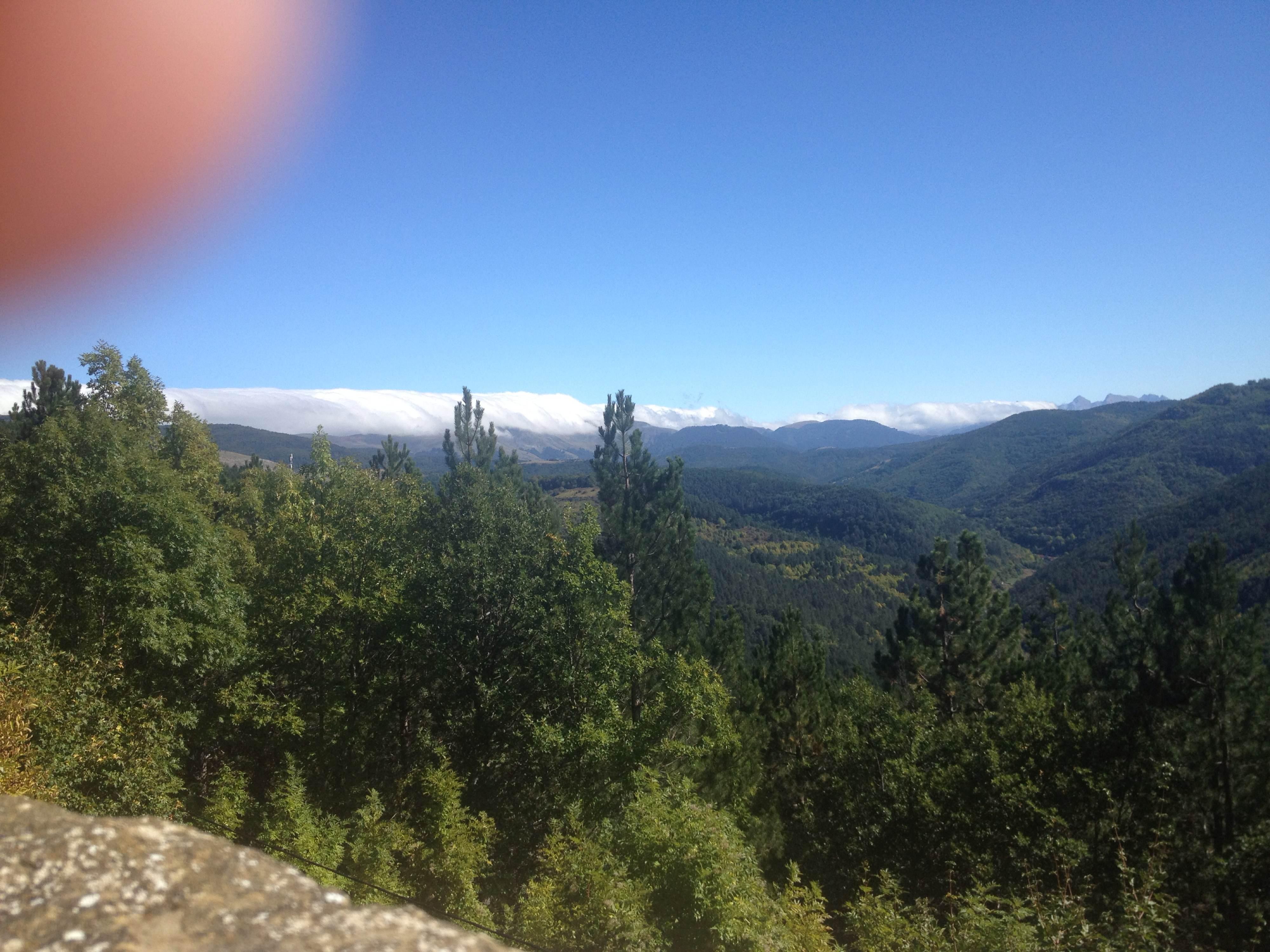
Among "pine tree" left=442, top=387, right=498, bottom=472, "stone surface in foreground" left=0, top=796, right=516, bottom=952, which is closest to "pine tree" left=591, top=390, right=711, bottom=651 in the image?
"pine tree" left=442, top=387, right=498, bottom=472

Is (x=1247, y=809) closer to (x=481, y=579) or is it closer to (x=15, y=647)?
(x=481, y=579)

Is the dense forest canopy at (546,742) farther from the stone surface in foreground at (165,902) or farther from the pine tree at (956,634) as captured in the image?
the stone surface in foreground at (165,902)

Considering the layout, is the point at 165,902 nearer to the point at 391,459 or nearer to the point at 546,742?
the point at 546,742

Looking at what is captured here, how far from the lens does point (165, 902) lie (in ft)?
→ 7.18

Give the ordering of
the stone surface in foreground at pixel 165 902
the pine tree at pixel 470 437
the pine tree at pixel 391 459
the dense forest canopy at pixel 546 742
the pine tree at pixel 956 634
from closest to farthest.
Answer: the stone surface in foreground at pixel 165 902 → the dense forest canopy at pixel 546 742 → the pine tree at pixel 956 634 → the pine tree at pixel 470 437 → the pine tree at pixel 391 459

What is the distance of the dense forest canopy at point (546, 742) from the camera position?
443 inches

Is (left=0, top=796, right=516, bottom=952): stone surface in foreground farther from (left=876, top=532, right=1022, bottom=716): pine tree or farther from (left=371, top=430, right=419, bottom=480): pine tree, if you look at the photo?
(left=371, top=430, right=419, bottom=480): pine tree

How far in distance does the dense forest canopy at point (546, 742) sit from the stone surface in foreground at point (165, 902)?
9025mm

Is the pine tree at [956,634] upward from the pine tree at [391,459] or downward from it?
downward

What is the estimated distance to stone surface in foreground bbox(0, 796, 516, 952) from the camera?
2.03 meters

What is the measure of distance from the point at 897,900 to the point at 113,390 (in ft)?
109

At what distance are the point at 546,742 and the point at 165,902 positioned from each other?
1570 cm

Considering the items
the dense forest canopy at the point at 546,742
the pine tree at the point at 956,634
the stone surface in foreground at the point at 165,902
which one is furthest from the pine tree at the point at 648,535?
the stone surface in foreground at the point at 165,902

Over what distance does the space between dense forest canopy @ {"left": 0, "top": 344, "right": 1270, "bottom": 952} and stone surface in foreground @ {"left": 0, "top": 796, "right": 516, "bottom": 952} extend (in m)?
9.03
